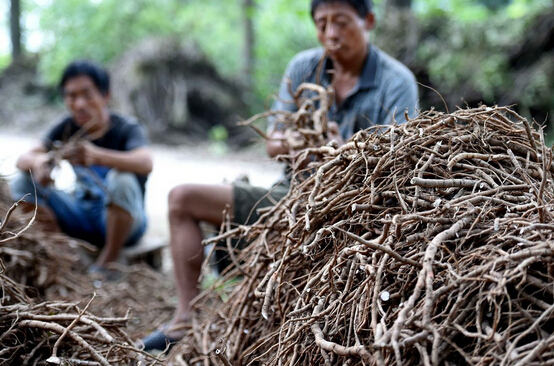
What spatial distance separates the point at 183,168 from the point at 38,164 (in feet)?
17.6

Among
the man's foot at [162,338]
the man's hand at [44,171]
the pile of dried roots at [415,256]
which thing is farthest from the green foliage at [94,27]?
the pile of dried roots at [415,256]

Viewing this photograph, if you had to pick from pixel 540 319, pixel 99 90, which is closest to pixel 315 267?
pixel 540 319

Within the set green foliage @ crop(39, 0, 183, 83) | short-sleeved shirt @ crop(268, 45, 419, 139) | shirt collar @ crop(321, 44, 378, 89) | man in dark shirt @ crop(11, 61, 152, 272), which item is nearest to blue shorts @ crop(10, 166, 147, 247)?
man in dark shirt @ crop(11, 61, 152, 272)

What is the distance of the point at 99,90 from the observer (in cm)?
415

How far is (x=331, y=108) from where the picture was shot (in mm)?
3008

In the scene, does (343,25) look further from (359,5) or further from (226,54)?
(226,54)

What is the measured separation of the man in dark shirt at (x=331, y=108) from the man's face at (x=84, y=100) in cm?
164

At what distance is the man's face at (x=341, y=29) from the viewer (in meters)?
2.97

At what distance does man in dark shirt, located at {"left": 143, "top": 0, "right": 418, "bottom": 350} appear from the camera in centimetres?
270

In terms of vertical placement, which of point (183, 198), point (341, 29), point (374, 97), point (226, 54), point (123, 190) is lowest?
point (226, 54)

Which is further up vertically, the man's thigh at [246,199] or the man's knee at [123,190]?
the man's thigh at [246,199]

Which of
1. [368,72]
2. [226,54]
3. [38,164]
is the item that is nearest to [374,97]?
[368,72]

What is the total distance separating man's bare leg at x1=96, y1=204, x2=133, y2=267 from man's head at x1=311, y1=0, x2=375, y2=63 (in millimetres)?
1939

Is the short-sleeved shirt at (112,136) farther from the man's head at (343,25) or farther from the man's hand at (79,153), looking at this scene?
the man's head at (343,25)
